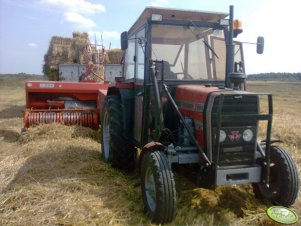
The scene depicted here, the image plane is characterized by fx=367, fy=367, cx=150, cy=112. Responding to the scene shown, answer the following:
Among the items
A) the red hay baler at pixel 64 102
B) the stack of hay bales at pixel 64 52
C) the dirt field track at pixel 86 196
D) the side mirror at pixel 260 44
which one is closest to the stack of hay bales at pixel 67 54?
the stack of hay bales at pixel 64 52

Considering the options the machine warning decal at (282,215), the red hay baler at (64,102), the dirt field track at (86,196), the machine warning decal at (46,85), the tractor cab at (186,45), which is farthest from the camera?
the machine warning decal at (46,85)

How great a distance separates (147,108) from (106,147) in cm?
184

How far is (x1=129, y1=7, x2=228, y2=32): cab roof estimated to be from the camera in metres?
4.87

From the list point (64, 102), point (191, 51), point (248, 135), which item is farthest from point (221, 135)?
point (64, 102)

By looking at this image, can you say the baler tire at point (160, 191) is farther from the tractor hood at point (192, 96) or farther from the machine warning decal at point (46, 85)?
the machine warning decal at point (46, 85)

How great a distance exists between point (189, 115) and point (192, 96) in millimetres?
232

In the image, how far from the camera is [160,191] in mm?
3738

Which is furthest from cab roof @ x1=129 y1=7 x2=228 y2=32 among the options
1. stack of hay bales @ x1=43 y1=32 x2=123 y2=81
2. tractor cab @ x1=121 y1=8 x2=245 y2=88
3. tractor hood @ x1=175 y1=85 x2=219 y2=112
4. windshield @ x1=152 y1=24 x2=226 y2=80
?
stack of hay bales @ x1=43 y1=32 x2=123 y2=81

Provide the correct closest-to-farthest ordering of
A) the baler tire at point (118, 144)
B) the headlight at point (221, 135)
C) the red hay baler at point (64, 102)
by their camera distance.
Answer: the headlight at point (221, 135)
the baler tire at point (118, 144)
the red hay baler at point (64, 102)

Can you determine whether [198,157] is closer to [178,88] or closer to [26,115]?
[178,88]

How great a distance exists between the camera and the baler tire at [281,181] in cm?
Result: 422

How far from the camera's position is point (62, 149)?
655cm

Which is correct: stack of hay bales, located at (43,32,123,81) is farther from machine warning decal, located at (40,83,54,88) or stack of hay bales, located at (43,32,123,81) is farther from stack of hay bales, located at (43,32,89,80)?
machine warning decal, located at (40,83,54,88)

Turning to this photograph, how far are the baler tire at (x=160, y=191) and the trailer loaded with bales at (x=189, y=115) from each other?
0.01 m
